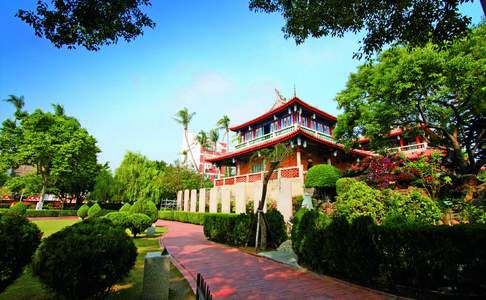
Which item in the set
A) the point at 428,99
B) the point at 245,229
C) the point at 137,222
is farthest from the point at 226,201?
the point at 428,99

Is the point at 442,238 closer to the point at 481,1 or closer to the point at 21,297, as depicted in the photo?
the point at 481,1

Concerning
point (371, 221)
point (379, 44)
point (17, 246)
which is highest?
point (379, 44)

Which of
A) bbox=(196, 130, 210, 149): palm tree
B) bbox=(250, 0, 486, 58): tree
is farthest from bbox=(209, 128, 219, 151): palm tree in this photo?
bbox=(250, 0, 486, 58): tree

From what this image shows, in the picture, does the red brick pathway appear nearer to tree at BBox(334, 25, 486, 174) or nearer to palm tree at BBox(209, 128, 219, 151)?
tree at BBox(334, 25, 486, 174)

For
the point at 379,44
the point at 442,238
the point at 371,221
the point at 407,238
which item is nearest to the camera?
the point at 442,238

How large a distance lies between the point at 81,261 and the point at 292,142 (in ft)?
58.1

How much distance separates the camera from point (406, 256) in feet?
15.0

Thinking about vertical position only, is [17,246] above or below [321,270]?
above

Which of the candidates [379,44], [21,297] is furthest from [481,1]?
[21,297]

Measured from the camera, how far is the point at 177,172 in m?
32.7

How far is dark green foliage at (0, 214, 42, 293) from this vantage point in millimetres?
4023

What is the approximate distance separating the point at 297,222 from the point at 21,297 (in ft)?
20.9

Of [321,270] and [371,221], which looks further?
[321,270]

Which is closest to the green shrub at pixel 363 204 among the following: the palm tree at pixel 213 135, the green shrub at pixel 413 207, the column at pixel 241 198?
the green shrub at pixel 413 207
